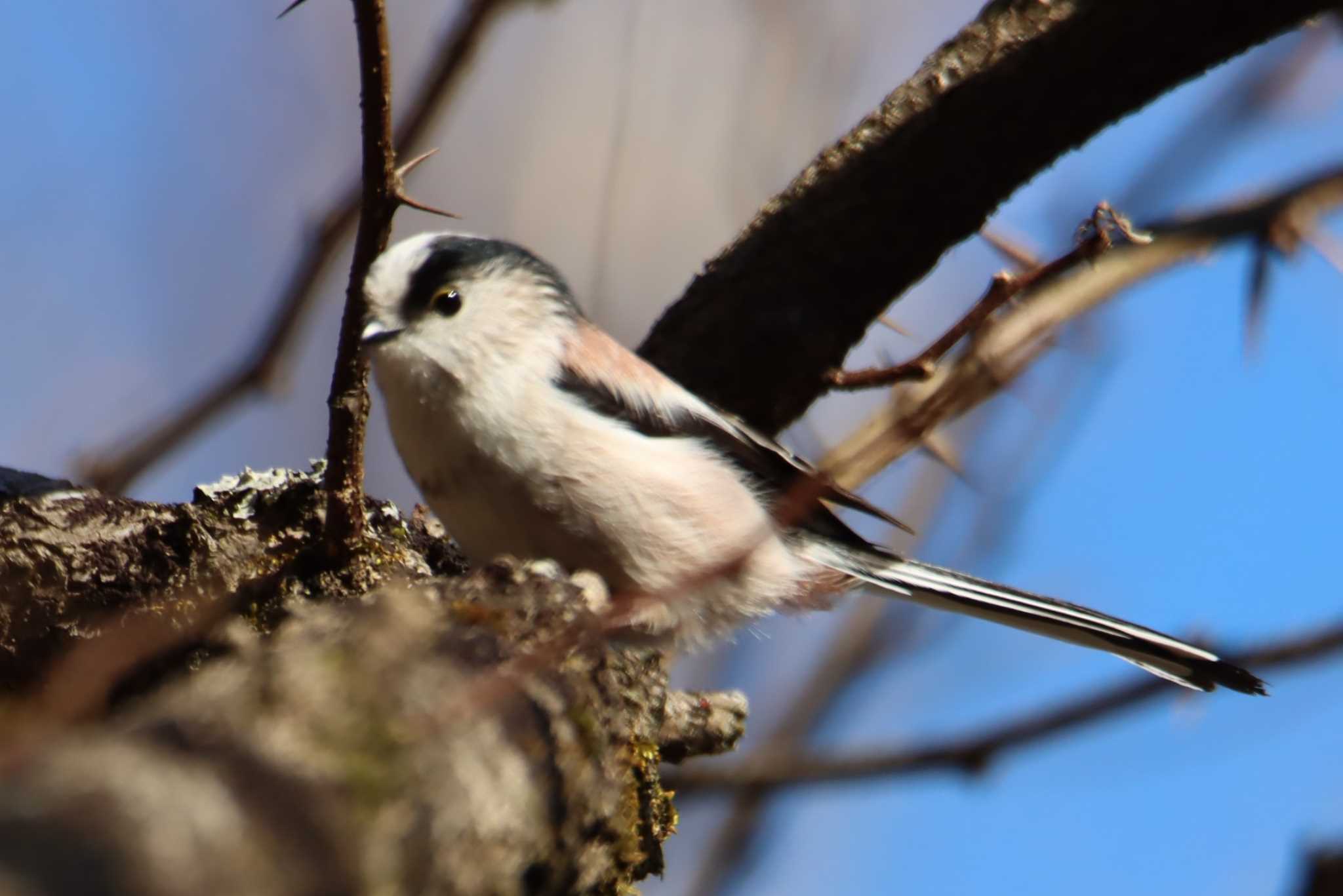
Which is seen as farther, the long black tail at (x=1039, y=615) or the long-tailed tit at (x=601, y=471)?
the long black tail at (x=1039, y=615)

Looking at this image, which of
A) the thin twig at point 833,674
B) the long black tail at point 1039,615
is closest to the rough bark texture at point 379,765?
the long black tail at point 1039,615

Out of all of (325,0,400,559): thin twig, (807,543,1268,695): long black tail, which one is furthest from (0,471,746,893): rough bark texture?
(807,543,1268,695): long black tail

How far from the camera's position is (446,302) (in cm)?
269

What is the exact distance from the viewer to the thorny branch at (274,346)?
7.62ft

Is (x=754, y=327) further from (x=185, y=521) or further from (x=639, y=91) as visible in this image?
(x=639, y=91)

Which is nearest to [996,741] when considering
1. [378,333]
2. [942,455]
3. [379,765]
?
[942,455]

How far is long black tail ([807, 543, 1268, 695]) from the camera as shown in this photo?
2639mm

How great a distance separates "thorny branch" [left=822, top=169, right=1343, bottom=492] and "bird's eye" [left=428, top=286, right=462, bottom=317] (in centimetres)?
81

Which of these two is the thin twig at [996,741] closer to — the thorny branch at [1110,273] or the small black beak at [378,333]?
the thorny branch at [1110,273]

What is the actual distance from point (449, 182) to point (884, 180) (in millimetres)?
3289

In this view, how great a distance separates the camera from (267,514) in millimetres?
2521

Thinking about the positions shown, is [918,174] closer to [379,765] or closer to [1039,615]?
[1039,615]

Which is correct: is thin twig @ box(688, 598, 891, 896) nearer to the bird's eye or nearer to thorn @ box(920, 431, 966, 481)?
thorn @ box(920, 431, 966, 481)

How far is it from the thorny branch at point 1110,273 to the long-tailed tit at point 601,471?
0.67ft
